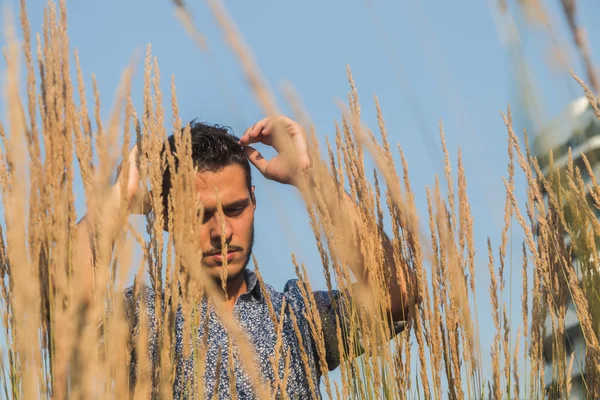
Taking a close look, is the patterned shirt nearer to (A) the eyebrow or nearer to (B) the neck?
(B) the neck

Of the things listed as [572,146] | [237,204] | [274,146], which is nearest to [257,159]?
[237,204]

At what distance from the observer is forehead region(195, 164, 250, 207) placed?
2648 mm

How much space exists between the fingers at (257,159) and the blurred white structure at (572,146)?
0.94 meters

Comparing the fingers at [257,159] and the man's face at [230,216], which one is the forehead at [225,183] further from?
the fingers at [257,159]

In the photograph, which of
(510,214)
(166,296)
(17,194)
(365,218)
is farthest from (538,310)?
(17,194)

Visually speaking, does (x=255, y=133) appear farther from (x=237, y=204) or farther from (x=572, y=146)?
(x=572, y=146)

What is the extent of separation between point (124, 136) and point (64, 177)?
0.42 feet

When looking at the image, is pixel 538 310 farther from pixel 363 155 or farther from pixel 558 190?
pixel 363 155

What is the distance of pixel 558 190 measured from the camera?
1.63 meters

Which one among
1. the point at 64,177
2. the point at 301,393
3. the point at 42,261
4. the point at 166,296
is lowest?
the point at 301,393

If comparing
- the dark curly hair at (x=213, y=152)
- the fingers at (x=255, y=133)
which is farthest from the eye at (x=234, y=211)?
the fingers at (x=255, y=133)

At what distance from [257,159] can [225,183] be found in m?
0.32

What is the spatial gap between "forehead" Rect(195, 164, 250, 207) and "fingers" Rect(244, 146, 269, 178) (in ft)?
0.68

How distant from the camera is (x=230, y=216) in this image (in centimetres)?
265
